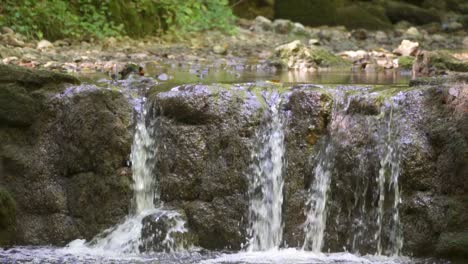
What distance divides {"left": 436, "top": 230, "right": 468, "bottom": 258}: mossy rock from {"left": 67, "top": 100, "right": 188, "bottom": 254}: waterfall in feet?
5.38

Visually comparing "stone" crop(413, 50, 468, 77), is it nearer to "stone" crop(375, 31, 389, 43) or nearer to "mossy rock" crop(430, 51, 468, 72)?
"mossy rock" crop(430, 51, 468, 72)

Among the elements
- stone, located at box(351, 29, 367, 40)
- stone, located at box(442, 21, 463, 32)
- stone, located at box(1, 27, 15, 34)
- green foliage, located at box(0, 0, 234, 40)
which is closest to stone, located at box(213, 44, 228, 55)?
green foliage, located at box(0, 0, 234, 40)

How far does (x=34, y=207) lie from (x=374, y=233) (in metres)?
2.32

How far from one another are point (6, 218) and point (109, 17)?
7912 millimetres

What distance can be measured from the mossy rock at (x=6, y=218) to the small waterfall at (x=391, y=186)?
245cm

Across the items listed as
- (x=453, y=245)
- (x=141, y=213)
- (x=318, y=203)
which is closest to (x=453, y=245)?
(x=453, y=245)

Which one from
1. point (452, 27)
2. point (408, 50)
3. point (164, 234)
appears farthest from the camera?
point (452, 27)

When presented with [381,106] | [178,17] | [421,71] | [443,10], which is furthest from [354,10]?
[381,106]

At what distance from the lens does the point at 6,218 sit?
5.05m

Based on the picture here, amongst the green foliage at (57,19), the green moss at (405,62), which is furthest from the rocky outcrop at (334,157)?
the green foliage at (57,19)

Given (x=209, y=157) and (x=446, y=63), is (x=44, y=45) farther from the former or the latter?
(x=209, y=157)

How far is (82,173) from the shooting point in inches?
203

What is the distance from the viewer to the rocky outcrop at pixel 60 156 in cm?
509

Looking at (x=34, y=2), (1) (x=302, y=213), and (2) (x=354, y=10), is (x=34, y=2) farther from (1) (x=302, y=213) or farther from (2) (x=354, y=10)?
(2) (x=354, y=10)
